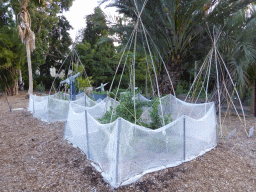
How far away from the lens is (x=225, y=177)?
91.7 inches

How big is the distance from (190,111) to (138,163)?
208cm

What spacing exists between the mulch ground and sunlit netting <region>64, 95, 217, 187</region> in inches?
4.2

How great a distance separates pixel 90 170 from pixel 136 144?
749mm

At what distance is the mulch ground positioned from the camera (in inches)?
84.9

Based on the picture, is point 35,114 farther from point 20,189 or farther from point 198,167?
point 198,167

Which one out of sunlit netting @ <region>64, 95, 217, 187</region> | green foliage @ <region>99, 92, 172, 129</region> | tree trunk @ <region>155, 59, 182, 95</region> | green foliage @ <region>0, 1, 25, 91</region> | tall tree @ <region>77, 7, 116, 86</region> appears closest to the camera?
sunlit netting @ <region>64, 95, 217, 187</region>

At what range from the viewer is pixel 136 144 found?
229 cm

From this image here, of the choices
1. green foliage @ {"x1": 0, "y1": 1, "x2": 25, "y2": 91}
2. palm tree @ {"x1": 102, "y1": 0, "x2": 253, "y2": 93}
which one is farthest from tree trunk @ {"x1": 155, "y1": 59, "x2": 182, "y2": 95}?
green foliage @ {"x1": 0, "y1": 1, "x2": 25, "y2": 91}

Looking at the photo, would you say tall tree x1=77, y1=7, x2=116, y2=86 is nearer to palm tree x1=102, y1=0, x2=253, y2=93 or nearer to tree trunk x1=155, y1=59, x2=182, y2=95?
palm tree x1=102, y1=0, x2=253, y2=93

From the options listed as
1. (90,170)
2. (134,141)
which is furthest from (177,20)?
(90,170)

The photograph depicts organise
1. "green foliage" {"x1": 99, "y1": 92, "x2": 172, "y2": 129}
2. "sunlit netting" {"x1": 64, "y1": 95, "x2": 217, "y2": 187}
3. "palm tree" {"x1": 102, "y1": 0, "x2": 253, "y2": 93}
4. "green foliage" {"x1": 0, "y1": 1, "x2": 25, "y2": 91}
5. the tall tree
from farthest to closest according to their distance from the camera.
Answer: the tall tree → "green foliage" {"x1": 0, "y1": 1, "x2": 25, "y2": 91} → "palm tree" {"x1": 102, "y1": 0, "x2": 253, "y2": 93} → "green foliage" {"x1": 99, "y1": 92, "x2": 172, "y2": 129} → "sunlit netting" {"x1": 64, "y1": 95, "x2": 217, "y2": 187}

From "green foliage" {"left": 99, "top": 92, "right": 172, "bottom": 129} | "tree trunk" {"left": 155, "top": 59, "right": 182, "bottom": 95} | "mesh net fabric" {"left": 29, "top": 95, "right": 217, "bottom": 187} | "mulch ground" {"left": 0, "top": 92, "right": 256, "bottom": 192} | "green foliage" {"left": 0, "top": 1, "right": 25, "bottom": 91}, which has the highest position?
"green foliage" {"left": 0, "top": 1, "right": 25, "bottom": 91}

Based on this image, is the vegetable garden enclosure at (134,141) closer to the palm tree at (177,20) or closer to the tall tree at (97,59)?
the palm tree at (177,20)

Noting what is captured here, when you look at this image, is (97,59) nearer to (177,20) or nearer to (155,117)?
(177,20)
